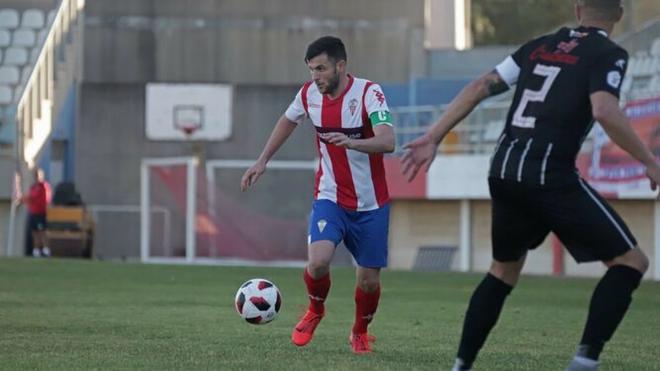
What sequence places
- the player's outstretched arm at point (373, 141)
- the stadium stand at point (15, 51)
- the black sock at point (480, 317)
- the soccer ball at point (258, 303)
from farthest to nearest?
1. the stadium stand at point (15, 51)
2. the soccer ball at point (258, 303)
3. the player's outstretched arm at point (373, 141)
4. the black sock at point (480, 317)

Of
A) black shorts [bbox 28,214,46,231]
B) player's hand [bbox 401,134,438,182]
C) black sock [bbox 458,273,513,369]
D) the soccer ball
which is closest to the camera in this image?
player's hand [bbox 401,134,438,182]

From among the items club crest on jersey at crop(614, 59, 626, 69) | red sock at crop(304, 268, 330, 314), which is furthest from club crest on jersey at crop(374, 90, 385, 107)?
club crest on jersey at crop(614, 59, 626, 69)

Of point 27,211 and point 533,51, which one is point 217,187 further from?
point 533,51

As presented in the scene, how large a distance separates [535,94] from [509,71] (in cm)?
16

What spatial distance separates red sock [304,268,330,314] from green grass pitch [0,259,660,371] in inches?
10.6

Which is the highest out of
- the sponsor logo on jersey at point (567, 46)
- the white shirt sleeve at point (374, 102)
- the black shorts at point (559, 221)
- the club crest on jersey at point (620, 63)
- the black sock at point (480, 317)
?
the sponsor logo on jersey at point (567, 46)

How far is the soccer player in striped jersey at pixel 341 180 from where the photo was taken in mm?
9602

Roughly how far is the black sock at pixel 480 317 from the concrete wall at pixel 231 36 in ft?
108

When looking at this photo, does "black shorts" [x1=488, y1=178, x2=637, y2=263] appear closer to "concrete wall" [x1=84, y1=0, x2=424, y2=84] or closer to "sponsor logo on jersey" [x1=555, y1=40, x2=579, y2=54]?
"sponsor logo on jersey" [x1=555, y1=40, x2=579, y2=54]

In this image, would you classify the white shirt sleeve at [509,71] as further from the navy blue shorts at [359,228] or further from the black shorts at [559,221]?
the navy blue shorts at [359,228]

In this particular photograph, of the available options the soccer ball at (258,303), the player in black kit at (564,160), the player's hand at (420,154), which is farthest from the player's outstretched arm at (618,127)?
the soccer ball at (258,303)

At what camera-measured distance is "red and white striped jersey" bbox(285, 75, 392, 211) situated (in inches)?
380

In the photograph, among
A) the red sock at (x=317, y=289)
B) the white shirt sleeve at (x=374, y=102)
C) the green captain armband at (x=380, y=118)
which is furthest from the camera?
the red sock at (x=317, y=289)

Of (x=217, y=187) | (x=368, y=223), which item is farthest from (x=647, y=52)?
(x=368, y=223)
